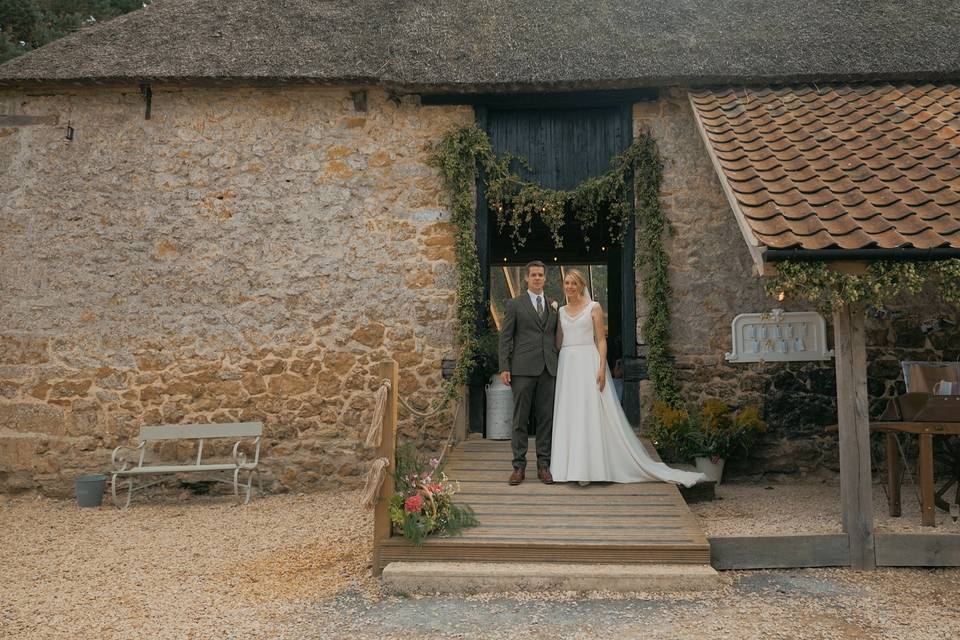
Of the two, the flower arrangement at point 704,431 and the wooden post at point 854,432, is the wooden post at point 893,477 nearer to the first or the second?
the wooden post at point 854,432

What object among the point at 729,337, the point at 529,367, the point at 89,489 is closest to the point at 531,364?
the point at 529,367

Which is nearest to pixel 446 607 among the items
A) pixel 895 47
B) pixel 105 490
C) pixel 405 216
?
pixel 405 216

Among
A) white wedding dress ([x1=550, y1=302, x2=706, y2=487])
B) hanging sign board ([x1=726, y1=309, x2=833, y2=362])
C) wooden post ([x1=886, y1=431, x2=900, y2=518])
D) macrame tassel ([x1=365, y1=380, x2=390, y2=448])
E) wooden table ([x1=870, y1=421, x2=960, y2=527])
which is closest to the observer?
macrame tassel ([x1=365, y1=380, x2=390, y2=448])

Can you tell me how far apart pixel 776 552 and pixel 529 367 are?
2.11m

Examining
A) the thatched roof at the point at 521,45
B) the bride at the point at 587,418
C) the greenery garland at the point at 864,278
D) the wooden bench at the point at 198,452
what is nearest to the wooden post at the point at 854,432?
the greenery garland at the point at 864,278

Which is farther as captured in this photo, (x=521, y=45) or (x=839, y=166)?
(x=521, y=45)

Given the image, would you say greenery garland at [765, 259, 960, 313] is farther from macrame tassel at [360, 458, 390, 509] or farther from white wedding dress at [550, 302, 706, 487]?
macrame tassel at [360, 458, 390, 509]

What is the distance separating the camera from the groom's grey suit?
214 inches

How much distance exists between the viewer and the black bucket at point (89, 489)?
6602 millimetres

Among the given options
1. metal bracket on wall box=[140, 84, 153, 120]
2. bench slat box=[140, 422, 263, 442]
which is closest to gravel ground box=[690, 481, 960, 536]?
bench slat box=[140, 422, 263, 442]

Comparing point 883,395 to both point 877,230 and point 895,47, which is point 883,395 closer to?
point 877,230

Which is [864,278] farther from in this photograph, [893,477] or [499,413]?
[499,413]

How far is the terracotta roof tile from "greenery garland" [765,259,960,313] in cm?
13

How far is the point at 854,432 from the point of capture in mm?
4469
